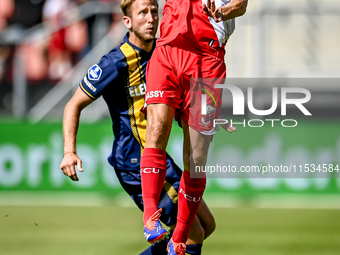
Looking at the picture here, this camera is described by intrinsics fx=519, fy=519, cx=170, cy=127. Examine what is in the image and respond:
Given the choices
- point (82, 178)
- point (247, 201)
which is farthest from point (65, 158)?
point (247, 201)

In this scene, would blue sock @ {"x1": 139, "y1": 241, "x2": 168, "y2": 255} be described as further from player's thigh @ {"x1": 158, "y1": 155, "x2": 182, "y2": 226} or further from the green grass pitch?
the green grass pitch

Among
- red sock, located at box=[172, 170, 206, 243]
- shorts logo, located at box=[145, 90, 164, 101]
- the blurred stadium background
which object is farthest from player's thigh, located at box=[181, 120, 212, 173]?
the blurred stadium background

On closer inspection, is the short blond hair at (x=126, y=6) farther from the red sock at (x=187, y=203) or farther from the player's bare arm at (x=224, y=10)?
the red sock at (x=187, y=203)

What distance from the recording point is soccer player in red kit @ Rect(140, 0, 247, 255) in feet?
11.0

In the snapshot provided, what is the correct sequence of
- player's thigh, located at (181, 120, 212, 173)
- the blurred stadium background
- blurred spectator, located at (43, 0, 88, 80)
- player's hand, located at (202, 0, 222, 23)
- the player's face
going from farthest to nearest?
blurred spectator, located at (43, 0, 88, 80), the blurred stadium background, the player's face, player's thigh, located at (181, 120, 212, 173), player's hand, located at (202, 0, 222, 23)

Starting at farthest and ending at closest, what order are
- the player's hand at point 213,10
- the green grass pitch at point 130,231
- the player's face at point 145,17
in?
the green grass pitch at point 130,231
the player's face at point 145,17
the player's hand at point 213,10

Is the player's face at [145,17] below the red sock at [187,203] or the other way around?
the other way around

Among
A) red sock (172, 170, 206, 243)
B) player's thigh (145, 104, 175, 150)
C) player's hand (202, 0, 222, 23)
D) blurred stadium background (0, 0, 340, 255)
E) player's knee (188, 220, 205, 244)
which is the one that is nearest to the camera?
player's hand (202, 0, 222, 23)

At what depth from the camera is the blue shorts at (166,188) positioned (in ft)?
12.6

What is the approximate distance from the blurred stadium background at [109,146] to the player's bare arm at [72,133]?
6.36 feet

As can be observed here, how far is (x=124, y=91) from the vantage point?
3.96 meters

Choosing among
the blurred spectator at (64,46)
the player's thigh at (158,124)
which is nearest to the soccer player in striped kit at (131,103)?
the player's thigh at (158,124)

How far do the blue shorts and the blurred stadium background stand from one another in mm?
1507

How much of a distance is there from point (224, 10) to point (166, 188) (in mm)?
1408
